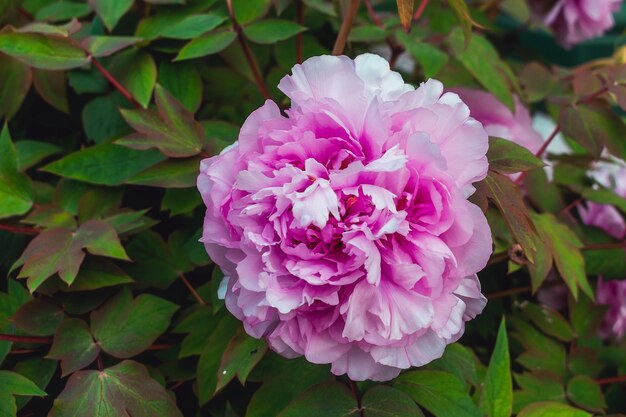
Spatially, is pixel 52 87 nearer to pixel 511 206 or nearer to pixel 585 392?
pixel 511 206

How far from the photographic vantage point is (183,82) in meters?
0.82

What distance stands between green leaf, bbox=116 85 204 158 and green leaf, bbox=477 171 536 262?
10.2 inches

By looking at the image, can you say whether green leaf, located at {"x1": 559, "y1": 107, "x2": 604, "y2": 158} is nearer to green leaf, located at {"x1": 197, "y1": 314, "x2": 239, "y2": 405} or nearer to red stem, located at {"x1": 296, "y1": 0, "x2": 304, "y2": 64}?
red stem, located at {"x1": 296, "y1": 0, "x2": 304, "y2": 64}

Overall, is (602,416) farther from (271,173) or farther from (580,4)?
(580,4)

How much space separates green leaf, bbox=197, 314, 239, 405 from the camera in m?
0.66

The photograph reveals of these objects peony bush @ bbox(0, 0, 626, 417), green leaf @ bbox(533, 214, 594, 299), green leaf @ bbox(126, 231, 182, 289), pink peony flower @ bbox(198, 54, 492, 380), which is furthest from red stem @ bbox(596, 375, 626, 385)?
green leaf @ bbox(126, 231, 182, 289)

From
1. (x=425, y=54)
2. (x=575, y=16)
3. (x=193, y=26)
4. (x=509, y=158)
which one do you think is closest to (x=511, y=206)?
(x=509, y=158)

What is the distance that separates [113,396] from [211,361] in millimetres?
85

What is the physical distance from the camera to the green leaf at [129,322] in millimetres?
664

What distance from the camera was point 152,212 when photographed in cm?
83

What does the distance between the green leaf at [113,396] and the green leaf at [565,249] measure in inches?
14.7

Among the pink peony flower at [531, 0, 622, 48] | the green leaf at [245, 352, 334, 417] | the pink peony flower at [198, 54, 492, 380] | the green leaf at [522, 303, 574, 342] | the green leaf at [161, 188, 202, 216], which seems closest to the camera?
the pink peony flower at [198, 54, 492, 380]

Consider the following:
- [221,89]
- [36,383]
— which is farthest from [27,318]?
[221,89]

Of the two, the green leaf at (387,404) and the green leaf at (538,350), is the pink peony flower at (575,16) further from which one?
the green leaf at (387,404)
